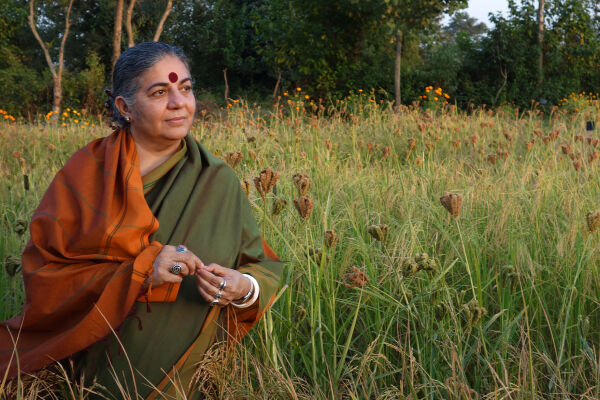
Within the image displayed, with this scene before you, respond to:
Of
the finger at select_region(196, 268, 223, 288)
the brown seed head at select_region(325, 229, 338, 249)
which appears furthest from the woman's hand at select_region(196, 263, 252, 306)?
the brown seed head at select_region(325, 229, 338, 249)

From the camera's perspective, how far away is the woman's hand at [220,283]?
1471 mm

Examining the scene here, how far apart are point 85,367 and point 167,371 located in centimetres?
24

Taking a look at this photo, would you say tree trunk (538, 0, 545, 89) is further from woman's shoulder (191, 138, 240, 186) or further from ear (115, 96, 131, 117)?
ear (115, 96, 131, 117)

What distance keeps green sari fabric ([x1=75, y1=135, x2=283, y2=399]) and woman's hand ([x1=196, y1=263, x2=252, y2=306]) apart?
0.10 metres

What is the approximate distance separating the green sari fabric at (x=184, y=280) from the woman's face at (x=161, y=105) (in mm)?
114

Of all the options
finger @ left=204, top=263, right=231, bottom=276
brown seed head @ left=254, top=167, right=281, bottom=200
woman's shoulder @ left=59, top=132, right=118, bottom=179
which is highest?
woman's shoulder @ left=59, top=132, right=118, bottom=179

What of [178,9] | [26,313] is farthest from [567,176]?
[178,9]

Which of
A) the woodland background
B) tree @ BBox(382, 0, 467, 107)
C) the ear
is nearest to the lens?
the ear

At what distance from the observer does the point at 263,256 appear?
179cm

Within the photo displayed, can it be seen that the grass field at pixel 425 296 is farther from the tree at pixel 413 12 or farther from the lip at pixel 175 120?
the tree at pixel 413 12

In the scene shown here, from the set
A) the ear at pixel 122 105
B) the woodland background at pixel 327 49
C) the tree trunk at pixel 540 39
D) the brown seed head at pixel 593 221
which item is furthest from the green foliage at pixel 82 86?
the brown seed head at pixel 593 221

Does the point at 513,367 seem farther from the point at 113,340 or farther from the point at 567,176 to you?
the point at 567,176

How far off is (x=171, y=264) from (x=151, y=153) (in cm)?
44

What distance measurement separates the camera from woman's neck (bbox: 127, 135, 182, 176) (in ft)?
5.61
